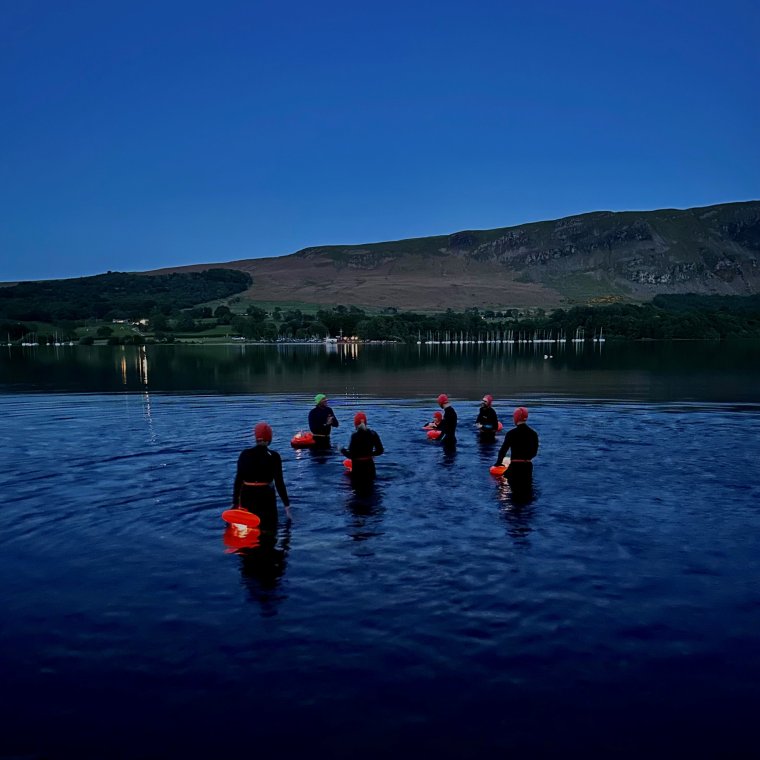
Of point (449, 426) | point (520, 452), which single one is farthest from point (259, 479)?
point (449, 426)

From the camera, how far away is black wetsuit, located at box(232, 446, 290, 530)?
57.5 feet

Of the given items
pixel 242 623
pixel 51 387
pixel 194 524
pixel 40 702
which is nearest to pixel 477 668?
pixel 242 623

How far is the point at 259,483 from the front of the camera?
17.6 meters

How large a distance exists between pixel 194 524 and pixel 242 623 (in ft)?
22.0

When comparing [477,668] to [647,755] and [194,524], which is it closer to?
[647,755]

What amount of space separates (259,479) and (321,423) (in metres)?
12.3

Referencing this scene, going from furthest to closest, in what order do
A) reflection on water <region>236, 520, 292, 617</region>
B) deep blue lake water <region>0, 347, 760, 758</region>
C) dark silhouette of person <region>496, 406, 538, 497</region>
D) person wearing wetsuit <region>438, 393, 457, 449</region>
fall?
person wearing wetsuit <region>438, 393, 457, 449</region> → dark silhouette of person <region>496, 406, 538, 497</region> → reflection on water <region>236, 520, 292, 617</region> → deep blue lake water <region>0, 347, 760, 758</region>

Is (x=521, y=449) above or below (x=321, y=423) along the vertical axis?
below

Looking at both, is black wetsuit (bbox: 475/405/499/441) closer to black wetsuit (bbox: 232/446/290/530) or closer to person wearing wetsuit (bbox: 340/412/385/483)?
person wearing wetsuit (bbox: 340/412/385/483)

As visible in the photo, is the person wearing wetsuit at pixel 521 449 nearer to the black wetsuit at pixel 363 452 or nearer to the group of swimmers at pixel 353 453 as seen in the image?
the group of swimmers at pixel 353 453

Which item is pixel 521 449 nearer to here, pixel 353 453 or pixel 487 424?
pixel 353 453

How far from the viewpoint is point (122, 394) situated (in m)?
59.4

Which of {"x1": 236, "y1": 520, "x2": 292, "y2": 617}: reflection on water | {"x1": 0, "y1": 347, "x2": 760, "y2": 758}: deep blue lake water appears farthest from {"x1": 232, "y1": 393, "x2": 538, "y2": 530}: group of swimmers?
{"x1": 0, "y1": 347, "x2": 760, "y2": 758}: deep blue lake water

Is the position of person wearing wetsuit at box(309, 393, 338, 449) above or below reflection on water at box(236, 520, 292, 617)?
above
